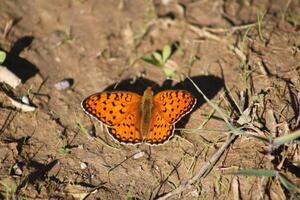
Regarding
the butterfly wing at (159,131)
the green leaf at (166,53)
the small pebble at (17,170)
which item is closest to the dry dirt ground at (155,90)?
the small pebble at (17,170)

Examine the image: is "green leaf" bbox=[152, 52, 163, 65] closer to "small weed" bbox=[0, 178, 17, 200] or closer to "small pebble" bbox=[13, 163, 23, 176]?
"small pebble" bbox=[13, 163, 23, 176]

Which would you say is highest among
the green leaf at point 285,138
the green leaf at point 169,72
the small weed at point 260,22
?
the small weed at point 260,22

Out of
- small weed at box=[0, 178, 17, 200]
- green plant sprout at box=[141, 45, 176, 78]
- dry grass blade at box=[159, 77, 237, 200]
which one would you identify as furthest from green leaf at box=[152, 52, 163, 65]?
small weed at box=[0, 178, 17, 200]

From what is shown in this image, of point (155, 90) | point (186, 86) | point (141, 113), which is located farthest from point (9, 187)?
point (186, 86)

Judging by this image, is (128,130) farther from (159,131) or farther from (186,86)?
(186,86)

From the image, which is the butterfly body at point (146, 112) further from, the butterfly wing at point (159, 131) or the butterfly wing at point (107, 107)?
the butterfly wing at point (107, 107)

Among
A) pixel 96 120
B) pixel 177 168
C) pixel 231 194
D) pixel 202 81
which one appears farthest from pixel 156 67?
pixel 231 194
